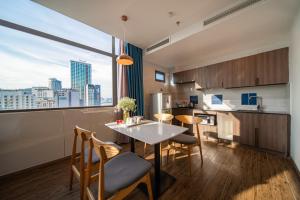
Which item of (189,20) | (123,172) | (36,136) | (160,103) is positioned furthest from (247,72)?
(36,136)

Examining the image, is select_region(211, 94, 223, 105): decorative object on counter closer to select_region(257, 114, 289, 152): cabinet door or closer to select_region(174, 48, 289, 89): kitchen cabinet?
select_region(174, 48, 289, 89): kitchen cabinet

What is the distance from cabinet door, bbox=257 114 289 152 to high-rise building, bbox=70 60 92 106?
13.4ft

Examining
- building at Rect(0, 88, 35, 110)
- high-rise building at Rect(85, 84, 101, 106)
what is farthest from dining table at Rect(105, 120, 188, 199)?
building at Rect(0, 88, 35, 110)

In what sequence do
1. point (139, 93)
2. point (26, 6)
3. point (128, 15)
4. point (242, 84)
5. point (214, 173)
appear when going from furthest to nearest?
point (139, 93)
point (242, 84)
point (128, 15)
point (26, 6)
point (214, 173)

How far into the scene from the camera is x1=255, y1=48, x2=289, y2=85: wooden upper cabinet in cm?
250

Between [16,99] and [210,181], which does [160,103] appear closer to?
[210,181]

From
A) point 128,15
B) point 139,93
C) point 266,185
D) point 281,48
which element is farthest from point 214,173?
point 128,15

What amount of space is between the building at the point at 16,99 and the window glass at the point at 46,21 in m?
1.16

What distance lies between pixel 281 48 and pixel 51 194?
4.83 metres

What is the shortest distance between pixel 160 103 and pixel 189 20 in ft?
7.14

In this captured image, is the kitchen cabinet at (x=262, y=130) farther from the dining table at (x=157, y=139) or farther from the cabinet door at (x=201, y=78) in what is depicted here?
the dining table at (x=157, y=139)

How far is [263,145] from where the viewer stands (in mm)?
2623

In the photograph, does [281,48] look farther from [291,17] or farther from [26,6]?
[26,6]

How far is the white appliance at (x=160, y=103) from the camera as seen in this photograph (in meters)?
3.63
